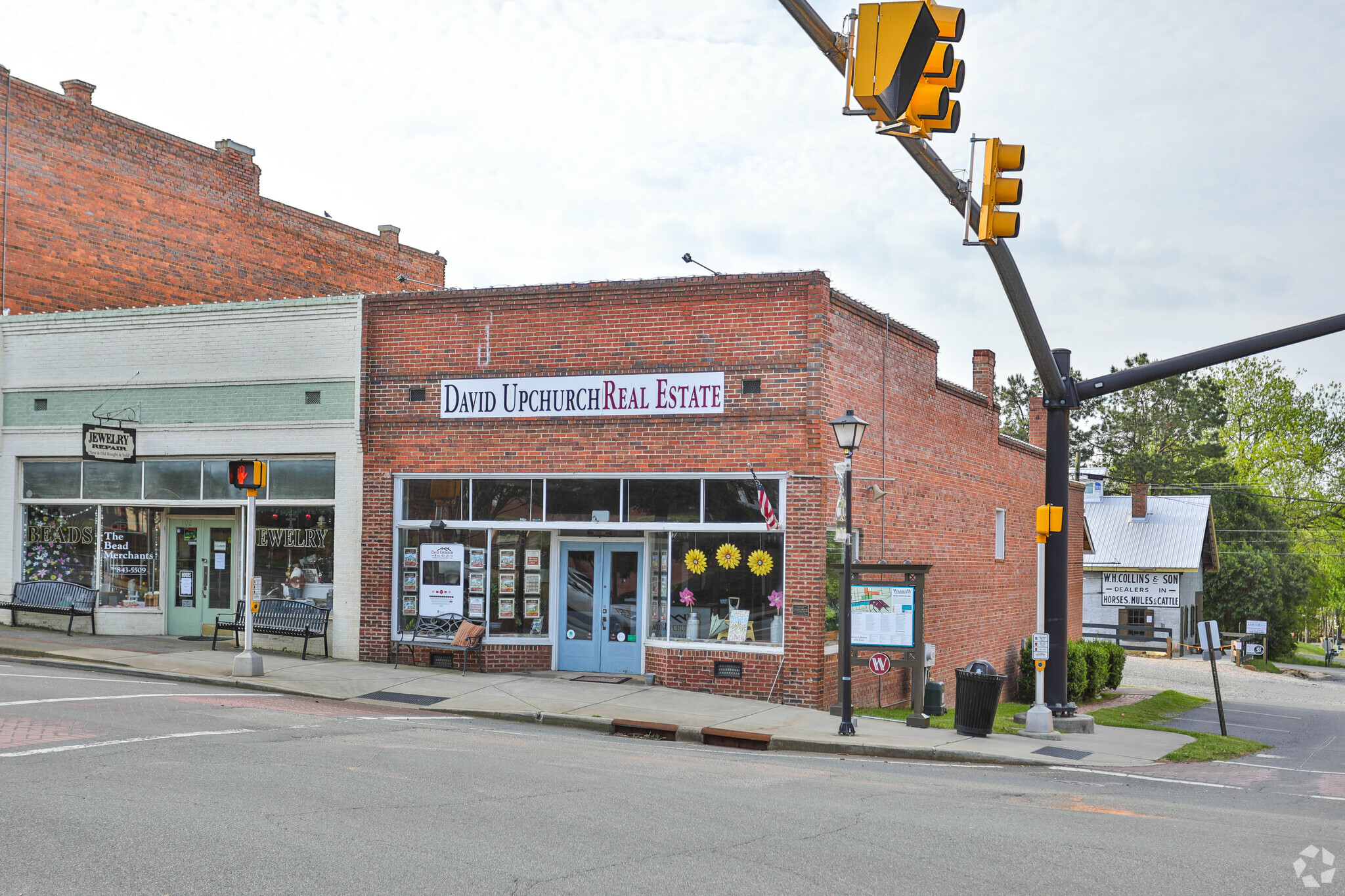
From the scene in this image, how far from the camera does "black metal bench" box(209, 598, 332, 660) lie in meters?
19.0

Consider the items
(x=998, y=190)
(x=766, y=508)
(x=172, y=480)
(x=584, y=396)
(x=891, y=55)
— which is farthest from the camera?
(x=172, y=480)

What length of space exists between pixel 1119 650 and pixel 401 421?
19532 mm

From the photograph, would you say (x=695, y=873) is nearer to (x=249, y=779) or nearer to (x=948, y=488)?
(x=249, y=779)

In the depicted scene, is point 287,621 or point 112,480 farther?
point 112,480

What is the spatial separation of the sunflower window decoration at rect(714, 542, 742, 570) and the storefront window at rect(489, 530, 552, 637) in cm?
298

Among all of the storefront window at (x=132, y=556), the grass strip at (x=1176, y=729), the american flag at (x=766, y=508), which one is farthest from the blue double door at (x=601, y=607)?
the storefront window at (x=132, y=556)

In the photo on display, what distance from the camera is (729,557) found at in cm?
1734

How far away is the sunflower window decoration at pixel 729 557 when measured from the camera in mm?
17328

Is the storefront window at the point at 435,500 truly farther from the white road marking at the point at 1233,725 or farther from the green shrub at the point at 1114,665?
the green shrub at the point at 1114,665

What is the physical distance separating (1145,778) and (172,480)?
16.9m

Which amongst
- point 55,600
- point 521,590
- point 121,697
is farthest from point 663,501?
point 55,600

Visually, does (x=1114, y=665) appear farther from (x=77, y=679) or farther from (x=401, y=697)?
(x=77, y=679)

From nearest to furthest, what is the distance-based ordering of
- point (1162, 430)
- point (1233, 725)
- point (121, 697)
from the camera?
point (121, 697)
point (1233, 725)
point (1162, 430)

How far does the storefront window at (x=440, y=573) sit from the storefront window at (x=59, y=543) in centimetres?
671
